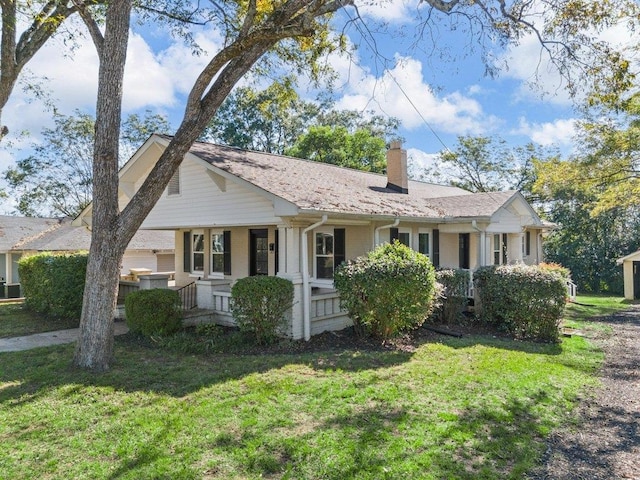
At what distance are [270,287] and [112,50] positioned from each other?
198 inches

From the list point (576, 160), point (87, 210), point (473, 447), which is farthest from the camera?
point (576, 160)

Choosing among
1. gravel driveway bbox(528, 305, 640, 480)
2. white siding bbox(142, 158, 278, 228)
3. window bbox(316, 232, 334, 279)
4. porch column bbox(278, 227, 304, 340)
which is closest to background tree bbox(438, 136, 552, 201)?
window bbox(316, 232, 334, 279)

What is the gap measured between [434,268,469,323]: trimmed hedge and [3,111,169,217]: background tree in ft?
79.6

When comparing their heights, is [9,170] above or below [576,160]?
above

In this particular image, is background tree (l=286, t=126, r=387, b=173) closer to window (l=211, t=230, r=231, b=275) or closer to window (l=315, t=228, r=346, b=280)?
window (l=211, t=230, r=231, b=275)

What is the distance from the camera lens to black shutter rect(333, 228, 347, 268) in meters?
11.6

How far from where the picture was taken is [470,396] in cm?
581

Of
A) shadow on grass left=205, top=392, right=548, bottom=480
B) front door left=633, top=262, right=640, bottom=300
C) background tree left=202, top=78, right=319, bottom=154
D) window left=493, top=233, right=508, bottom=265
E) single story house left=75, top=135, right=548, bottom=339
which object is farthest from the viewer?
background tree left=202, top=78, right=319, bottom=154

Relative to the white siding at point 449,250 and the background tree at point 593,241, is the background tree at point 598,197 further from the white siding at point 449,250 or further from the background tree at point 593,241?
the white siding at point 449,250

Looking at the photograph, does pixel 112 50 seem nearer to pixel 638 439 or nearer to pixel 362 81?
pixel 362 81

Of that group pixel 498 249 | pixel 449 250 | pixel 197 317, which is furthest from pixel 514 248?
pixel 197 317

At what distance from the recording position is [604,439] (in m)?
4.77

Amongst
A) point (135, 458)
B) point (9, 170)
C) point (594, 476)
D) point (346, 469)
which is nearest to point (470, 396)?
point (594, 476)

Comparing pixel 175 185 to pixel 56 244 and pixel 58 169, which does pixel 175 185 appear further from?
pixel 58 169
